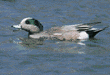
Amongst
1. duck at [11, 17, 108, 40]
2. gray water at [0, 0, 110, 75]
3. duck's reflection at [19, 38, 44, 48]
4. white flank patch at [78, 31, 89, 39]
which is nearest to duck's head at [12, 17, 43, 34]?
duck at [11, 17, 108, 40]

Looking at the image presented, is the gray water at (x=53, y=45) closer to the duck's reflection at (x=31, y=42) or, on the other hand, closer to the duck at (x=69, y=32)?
the duck's reflection at (x=31, y=42)

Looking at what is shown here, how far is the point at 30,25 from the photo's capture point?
9453mm

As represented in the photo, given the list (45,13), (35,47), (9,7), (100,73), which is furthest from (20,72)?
(9,7)

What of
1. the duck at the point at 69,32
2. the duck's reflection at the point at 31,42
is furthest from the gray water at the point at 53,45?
the duck at the point at 69,32

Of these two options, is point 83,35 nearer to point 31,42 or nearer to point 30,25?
point 31,42

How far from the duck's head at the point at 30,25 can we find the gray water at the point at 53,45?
11.1 inches

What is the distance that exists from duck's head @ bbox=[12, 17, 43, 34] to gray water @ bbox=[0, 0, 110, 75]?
28 centimetres

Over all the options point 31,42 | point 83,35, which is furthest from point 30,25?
point 83,35

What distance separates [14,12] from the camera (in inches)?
489

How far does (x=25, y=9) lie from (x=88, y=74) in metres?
7.57

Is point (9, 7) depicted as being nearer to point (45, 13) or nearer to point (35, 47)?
point (45, 13)

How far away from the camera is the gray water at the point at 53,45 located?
618cm

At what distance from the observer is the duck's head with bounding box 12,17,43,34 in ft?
30.8

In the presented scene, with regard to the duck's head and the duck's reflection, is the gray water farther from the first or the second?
the duck's head
